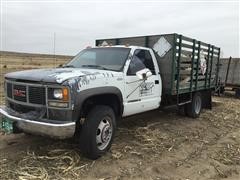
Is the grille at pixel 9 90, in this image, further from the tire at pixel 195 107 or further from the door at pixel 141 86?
the tire at pixel 195 107

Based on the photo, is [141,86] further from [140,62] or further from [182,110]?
[182,110]

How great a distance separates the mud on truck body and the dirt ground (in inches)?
14.5

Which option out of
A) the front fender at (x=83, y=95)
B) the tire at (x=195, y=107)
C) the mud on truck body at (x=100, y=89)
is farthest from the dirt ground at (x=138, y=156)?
the tire at (x=195, y=107)

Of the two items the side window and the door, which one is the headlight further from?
the side window

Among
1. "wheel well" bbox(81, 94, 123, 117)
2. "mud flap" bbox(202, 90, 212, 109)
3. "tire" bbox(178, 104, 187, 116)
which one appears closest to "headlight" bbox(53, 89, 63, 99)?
"wheel well" bbox(81, 94, 123, 117)

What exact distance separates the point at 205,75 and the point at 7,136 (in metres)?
6.21

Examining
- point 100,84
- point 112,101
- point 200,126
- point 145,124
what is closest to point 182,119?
point 200,126

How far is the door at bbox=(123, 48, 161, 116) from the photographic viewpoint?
20.1 feet

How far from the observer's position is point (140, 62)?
672cm

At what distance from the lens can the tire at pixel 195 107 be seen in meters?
9.21

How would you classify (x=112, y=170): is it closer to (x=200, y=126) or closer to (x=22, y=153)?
(x=22, y=153)

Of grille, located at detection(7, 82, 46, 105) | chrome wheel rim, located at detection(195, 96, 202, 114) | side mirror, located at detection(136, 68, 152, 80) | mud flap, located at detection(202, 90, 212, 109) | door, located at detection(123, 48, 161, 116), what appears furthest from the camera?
mud flap, located at detection(202, 90, 212, 109)

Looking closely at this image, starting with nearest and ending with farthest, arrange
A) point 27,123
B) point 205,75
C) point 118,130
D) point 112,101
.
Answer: point 27,123 → point 112,101 → point 118,130 → point 205,75

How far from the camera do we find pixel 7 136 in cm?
647
